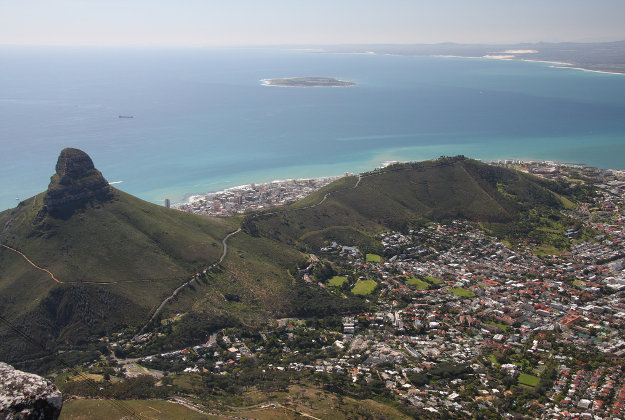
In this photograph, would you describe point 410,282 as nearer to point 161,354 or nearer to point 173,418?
point 161,354

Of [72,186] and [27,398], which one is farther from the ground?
[27,398]

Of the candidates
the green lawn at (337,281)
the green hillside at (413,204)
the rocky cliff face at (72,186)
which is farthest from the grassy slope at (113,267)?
the green hillside at (413,204)

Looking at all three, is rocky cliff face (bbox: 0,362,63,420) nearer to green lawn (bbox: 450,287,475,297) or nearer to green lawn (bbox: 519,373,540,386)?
green lawn (bbox: 519,373,540,386)

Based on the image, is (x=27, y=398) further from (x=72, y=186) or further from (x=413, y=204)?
(x=413, y=204)

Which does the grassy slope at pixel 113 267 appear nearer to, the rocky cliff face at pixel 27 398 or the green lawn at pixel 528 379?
the green lawn at pixel 528 379

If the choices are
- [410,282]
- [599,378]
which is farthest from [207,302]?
[599,378]

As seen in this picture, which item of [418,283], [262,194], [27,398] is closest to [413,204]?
[418,283]
